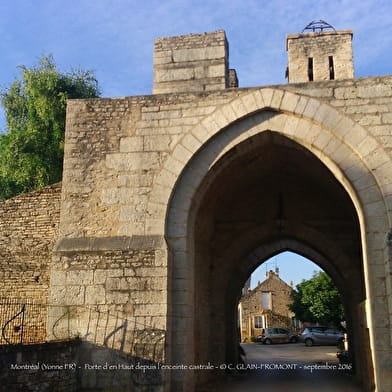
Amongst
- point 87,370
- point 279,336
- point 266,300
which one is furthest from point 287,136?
point 266,300

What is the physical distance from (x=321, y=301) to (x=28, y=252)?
19.2 metres

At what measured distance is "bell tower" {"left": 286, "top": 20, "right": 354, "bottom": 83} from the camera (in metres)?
9.63

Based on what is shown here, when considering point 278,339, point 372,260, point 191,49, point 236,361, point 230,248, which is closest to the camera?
point 372,260

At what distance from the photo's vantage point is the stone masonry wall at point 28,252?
29.6 ft

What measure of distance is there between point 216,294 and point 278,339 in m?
18.8

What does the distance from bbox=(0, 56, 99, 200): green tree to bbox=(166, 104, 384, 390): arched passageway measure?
29.1 feet

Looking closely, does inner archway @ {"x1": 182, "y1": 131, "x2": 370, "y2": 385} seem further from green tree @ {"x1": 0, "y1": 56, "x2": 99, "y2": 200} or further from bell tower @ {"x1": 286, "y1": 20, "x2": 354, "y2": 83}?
green tree @ {"x1": 0, "y1": 56, "x2": 99, "y2": 200}

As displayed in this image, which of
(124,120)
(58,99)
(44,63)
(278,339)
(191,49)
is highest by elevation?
(44,63)

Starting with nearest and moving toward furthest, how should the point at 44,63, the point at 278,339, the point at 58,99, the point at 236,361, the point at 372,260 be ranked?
the point at 372,260 < the point at 236,361 < the point at 58,99 < the point at 44,63 < the point at 278,339

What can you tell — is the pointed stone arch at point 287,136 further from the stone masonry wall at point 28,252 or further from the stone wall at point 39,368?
the stone masonry wall at point 28,252

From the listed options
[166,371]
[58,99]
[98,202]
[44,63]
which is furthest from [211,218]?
[44,63]

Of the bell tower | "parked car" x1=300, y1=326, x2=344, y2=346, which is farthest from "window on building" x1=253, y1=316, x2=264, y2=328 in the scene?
the bell tower

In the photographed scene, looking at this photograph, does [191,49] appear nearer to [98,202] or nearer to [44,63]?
[98,202]

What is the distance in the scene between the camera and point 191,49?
9.04 m
